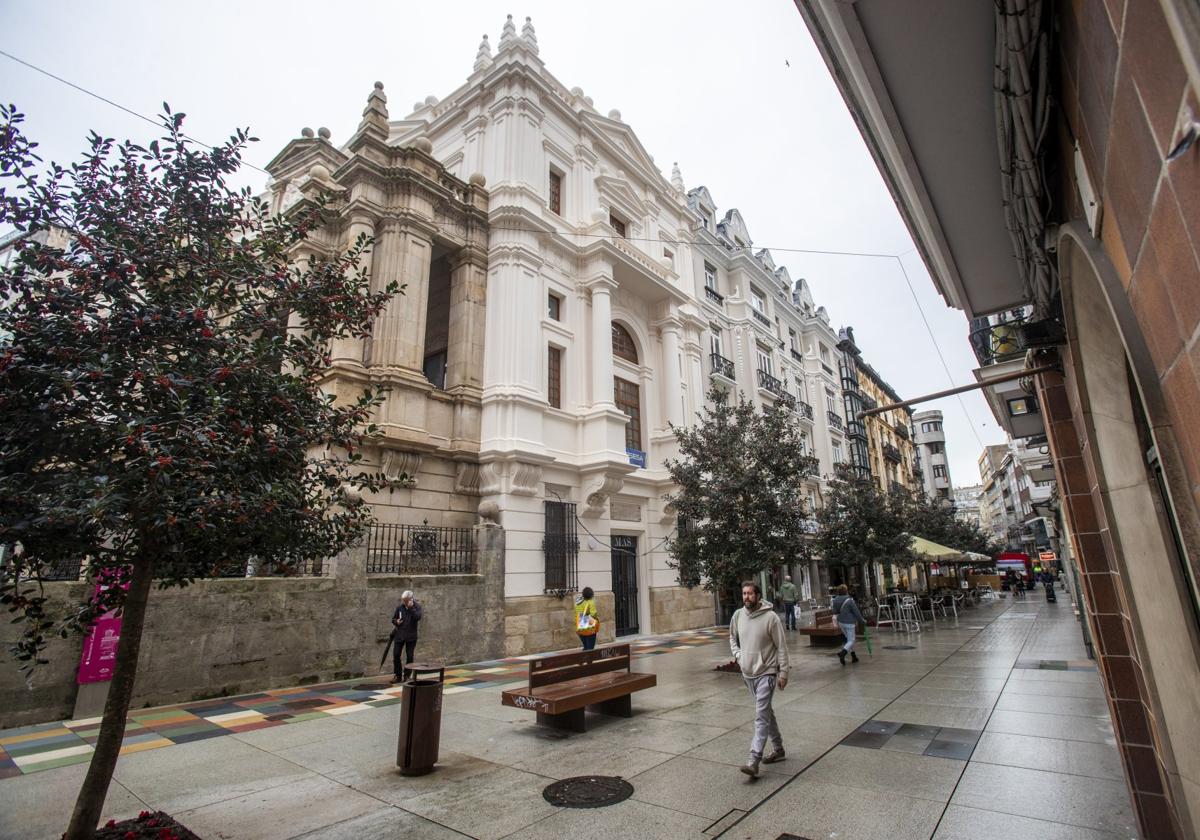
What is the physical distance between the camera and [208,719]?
25.9ft

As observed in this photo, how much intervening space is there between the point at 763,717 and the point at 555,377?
1408 cm

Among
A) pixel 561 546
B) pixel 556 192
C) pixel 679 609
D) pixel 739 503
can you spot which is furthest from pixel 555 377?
pixel 679 609

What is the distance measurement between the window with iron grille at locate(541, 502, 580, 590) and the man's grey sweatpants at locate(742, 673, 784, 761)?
34.4 feet

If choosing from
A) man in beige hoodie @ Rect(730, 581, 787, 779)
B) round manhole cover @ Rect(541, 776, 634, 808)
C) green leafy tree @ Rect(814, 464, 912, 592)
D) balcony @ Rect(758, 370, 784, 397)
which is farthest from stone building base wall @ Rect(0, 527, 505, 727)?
balcony @ Rect(758, 370, 784, 397)

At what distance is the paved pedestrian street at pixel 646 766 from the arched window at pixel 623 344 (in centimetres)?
1369

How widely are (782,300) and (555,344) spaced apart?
23.8 m

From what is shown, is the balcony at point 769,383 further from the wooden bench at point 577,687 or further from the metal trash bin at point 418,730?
the metal trash bin at point 418,730

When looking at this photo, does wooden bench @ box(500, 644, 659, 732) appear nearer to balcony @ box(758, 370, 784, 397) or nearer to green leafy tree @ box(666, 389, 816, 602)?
green leafy tree @ box(666, 389, 816, 602)

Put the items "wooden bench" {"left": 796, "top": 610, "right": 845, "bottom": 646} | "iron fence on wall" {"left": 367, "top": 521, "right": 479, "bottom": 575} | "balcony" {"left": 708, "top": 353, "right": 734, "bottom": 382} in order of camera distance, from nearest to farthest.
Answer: "iron fence on wall" {"left": 367, "top": 521, "right": 479, "bottom": 575} < "wooden bench" {"left": 796, "top": 610, "right": 845, "bottom": 646} < "balcony" {"left": 708, "top": 353, "right": 734, "bottom": 382}

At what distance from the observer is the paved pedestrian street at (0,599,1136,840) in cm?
434

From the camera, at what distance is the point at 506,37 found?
19625 millimetres

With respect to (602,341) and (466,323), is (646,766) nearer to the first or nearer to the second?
(466,323)

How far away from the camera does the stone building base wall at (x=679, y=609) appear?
63.6 ft

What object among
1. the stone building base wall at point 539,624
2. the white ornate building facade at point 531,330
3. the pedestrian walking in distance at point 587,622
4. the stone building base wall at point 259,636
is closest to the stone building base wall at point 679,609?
the white ornate building facade at point 531,330
